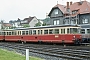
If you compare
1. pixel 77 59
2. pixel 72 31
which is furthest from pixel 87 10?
pixel 77 59

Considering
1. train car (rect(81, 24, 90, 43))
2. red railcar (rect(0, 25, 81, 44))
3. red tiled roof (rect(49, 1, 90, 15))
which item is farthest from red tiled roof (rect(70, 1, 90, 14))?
red railcar (rect(0, 25, 81, 44))

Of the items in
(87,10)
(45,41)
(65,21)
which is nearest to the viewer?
(45,41)

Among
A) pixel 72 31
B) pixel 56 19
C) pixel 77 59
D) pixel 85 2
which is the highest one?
pixel 85 2

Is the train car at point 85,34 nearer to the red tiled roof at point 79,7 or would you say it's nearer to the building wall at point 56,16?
the red tiled roof at point 79,7

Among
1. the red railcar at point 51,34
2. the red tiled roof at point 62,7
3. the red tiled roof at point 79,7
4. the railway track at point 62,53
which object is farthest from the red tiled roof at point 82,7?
the railway track at point 62,53

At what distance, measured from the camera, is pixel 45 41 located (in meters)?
28.7

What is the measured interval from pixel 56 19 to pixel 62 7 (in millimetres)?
3305

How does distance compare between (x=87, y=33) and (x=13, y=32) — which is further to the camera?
(x=13, y=32)

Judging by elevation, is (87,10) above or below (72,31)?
above

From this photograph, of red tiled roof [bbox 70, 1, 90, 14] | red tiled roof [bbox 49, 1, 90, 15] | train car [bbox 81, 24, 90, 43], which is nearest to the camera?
train car [bbox 81, 24, 90, 43]

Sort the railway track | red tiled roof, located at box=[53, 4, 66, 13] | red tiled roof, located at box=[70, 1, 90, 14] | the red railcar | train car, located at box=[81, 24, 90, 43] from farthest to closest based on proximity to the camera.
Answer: red tiled roof, located at box=[53, 4, 66, 13] < red tiled roof, located at box=[70, 1, 90, 14] < train car, located at box=[81, 24, 90, 43] < the red railcar < the railway track

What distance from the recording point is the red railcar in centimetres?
2505

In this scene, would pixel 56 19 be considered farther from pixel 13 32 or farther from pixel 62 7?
pixel 13 32

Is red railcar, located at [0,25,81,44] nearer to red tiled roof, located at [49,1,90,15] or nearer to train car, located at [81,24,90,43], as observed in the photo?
train car, located at [81,24,90,43]
